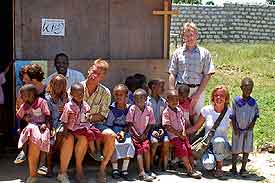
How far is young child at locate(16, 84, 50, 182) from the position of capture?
5.35 metres

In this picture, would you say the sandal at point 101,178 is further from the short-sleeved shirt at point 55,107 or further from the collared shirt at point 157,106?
the collared shirt at point 157,106

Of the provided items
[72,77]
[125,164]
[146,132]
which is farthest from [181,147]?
[72,77]

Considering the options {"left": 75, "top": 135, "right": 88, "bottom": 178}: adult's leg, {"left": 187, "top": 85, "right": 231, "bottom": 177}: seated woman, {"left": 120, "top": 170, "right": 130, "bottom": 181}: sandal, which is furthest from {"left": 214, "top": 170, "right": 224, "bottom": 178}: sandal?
{"left": 75, "top": 135, "right": 88, "bottom": 178}: adult's leg

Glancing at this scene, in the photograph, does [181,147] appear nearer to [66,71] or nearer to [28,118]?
[66,71]

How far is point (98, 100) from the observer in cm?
586

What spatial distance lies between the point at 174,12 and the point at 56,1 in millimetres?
1542

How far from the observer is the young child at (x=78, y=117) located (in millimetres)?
Result: 5461

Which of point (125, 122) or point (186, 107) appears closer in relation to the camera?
point (125, 122)

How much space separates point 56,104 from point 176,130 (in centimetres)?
143

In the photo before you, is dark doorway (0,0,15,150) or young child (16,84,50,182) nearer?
young child (16,84,50,182)

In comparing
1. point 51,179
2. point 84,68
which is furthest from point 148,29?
point 51,179

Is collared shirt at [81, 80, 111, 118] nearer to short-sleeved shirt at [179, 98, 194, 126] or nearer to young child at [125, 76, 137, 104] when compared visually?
young child at [125, 76, 137, 104]

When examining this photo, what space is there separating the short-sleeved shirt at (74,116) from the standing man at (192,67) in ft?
4.55

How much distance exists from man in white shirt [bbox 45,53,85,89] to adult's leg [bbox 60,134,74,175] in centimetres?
79
